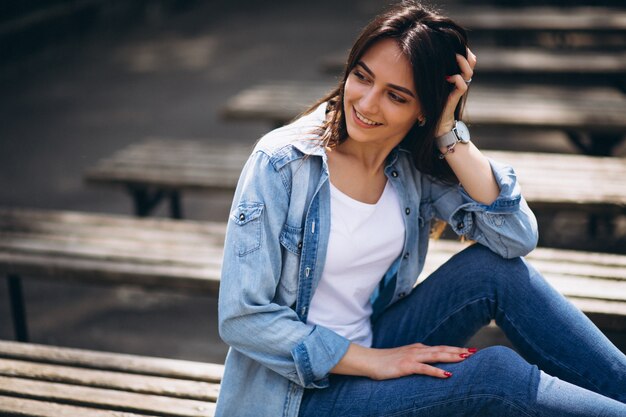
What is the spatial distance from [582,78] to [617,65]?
1859 millimetres

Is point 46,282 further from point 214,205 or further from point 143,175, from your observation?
point 214,205

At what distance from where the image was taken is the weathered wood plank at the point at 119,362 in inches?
89.3

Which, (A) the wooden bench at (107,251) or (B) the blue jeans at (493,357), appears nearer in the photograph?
(B) the blue jeans at (493,357)

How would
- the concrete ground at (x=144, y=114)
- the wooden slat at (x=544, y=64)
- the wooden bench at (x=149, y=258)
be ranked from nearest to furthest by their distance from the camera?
the wooden bench at (x=149, y=258) → the concrete ground at (x=144, y=114) → the wooden slat at (x=544, y=64)

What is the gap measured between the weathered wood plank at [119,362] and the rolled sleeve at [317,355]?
0.47 meters

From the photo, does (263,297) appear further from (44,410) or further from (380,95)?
(44,410)

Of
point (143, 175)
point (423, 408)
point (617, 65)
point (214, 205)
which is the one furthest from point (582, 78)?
point (423, 408)

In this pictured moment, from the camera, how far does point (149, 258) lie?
2844mm

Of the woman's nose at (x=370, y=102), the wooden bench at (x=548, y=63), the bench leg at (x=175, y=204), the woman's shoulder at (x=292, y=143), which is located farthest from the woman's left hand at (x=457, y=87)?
the wooden bench at (x=548, y=63)

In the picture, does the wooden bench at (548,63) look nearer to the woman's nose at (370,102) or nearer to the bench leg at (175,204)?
the bench leg at (175,204)

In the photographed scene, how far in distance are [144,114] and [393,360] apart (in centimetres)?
494

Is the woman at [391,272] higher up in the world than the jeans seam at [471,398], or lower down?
higher up

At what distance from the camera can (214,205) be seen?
4.69m

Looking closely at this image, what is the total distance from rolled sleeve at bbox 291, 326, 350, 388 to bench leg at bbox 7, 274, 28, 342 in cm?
171
